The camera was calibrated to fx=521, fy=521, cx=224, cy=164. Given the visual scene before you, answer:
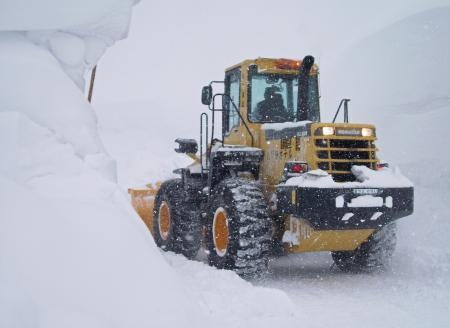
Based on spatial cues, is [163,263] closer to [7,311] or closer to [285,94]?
[7,311]

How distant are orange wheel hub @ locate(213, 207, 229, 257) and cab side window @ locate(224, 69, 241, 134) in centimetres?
171

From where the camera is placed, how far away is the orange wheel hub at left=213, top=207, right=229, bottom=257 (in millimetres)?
6971

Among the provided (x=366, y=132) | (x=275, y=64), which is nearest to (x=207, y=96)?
(x=275, y=64)

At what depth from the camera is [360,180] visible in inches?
252

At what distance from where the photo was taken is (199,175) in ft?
29.3

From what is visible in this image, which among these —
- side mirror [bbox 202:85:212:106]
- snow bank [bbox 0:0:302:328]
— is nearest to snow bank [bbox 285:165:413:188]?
snow bank [bbox 0:0:302:328]

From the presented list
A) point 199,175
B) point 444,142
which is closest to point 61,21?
point 199,175

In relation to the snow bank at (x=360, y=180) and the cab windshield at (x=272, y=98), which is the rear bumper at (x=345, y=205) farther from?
the cab windshield at (x=272, y=98)

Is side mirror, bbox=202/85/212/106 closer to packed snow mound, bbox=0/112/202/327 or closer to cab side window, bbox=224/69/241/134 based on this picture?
cab side window, bbox=224/69/241/134

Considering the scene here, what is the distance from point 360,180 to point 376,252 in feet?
4.76

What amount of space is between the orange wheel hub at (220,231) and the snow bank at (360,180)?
3.76 ft

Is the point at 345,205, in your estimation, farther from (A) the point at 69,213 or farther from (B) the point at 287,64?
(A) the point at 69,213

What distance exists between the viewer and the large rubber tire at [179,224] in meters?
8.66

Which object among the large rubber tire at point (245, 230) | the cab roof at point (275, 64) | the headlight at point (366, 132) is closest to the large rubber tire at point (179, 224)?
the large rubber tire at point (245, 230)
